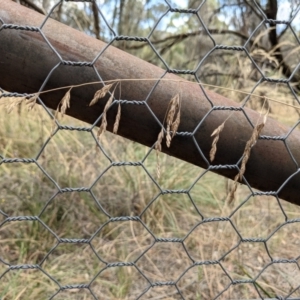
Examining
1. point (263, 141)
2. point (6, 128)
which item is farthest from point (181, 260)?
point (6, 128)

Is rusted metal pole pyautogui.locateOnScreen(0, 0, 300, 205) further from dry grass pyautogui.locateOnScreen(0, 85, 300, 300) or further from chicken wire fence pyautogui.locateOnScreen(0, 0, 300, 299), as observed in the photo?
dry grass pyautogui.locateOnScreen(0, 85, 300, 300)

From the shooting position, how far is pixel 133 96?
70cm

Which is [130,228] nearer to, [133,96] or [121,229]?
[121,229]

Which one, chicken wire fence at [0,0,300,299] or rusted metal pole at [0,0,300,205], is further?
chicken wire fence at [0,0,300,299]

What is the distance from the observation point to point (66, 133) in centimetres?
188

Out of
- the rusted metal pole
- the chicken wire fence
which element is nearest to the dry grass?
the chicken wire fence

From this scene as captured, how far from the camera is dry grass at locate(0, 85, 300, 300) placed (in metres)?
1.18

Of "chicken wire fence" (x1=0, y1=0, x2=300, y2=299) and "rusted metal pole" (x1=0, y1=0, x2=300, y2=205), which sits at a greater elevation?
"rusted metal pole" (x1=0, y1=0, x2=300, y2=205)

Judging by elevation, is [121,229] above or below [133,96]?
below

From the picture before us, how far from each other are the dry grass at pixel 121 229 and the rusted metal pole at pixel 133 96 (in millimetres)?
216

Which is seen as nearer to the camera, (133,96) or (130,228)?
(133,96)

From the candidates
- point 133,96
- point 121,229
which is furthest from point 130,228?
point 133,96

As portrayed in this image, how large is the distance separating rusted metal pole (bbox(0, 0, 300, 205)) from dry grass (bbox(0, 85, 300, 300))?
216 millimetres

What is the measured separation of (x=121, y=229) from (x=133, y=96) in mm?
838
